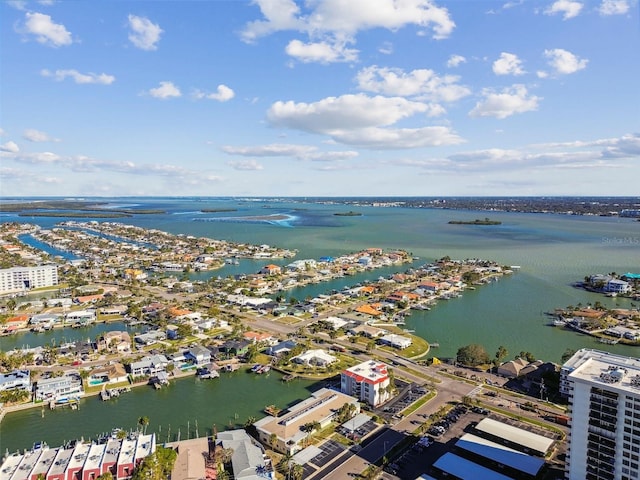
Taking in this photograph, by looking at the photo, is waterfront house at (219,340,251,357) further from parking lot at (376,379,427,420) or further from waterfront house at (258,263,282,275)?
waterfront house at (258,263,282,275)

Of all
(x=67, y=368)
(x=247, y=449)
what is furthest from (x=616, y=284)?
(x=67, y=368)

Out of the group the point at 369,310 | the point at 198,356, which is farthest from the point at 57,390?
the point at 369,310

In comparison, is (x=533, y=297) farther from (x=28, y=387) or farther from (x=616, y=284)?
(x=28, y=387)

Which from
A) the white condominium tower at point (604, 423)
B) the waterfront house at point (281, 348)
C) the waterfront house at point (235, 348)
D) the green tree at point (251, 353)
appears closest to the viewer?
the white condominium tower at point (604, 423)

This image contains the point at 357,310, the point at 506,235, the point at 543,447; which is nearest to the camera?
the point at 543,447

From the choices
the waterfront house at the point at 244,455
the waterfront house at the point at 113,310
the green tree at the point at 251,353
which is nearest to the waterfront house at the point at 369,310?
the green tree at the point at 251,353

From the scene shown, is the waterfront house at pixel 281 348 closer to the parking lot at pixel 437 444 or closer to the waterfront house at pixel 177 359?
the waterfront house at pixel 177 359
